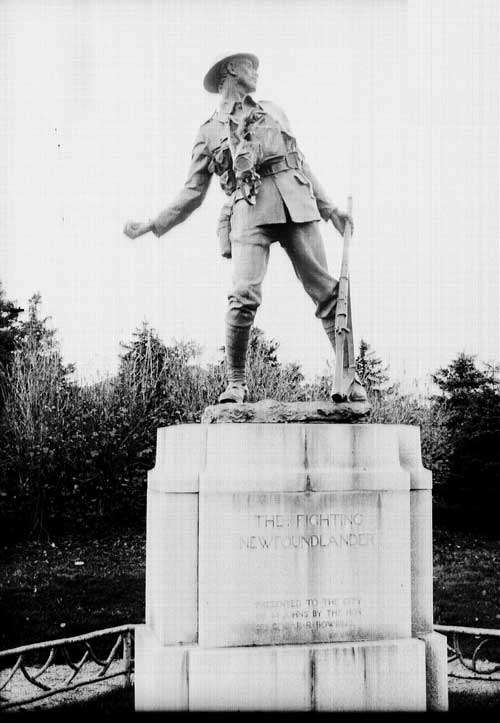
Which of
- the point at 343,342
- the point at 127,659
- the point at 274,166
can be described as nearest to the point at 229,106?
the point at 274,166

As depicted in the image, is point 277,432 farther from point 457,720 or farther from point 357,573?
point 457,720

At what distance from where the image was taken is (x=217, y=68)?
6363 mm

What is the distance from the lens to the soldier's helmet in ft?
20.6

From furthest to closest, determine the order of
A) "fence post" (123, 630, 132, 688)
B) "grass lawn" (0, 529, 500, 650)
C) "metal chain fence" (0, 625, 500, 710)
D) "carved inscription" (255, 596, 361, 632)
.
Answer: "grass lawn" (0, 529, 500, 650)
"fence post" (123, 630, 132, 688)
"metal chain fence" (0, 625, 500, 710)
"carved inscription" (255, 596, 361, 632)

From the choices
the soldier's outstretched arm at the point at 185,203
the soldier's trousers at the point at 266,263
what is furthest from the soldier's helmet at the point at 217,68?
the soldier's trousers at the point at 266,263

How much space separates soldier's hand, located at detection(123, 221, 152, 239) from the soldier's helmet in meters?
1.18

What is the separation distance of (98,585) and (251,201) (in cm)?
927

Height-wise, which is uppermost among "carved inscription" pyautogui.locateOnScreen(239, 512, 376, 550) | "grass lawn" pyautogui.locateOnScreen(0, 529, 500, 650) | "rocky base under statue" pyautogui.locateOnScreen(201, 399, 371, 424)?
"rocky base under statue" pyautogui.locateOnScreen(201, 399, 371, 424)

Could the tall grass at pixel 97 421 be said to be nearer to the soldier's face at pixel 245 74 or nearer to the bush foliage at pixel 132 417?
the bush foliage at pixel 132 417

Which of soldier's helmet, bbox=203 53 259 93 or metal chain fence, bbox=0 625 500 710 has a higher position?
soldier's helmet, bbox=203 53 259 93

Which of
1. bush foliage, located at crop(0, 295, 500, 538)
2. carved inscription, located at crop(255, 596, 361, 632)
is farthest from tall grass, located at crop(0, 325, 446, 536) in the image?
carved inscription, located at crop(255, 596, 361, 632)

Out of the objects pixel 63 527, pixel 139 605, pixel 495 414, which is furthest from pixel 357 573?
pixel 495 414

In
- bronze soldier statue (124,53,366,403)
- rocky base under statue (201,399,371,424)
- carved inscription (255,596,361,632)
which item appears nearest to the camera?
carved inscription (255,596,361,632)

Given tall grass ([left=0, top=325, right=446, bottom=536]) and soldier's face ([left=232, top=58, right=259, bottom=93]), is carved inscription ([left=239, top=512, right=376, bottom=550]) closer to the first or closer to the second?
soldier's face ([left=232, top=58, right=259, bottom=93])
